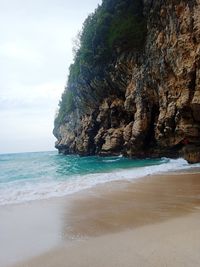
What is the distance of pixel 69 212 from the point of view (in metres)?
7.17

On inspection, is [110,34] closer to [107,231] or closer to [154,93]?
[154,93]

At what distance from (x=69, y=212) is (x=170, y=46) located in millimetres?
18587

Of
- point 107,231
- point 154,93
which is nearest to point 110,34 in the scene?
point 154,93

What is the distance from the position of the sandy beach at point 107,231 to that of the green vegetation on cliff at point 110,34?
77.9 feet

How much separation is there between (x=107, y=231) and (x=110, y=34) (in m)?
29.3

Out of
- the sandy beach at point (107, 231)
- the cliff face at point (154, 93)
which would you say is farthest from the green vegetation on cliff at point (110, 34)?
the sandy beach at point (107, 231)

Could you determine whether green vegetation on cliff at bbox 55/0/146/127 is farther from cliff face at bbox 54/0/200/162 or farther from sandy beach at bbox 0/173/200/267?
sandy beach at bbox 0/173/200/267

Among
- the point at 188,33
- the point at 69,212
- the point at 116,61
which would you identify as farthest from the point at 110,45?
the point at 69,212

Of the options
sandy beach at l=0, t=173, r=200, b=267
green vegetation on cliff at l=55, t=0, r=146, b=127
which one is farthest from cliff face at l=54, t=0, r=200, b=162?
sandy beach at l=0, t=173, r=200, b=267

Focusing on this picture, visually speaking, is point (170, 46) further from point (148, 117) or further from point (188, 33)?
point (148, 117)

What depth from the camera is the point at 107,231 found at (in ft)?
17.4

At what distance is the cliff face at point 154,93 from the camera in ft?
67.7

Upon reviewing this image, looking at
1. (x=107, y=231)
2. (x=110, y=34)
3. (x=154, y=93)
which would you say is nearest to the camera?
(x=107, y=231)

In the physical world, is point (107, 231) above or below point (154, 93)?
below
